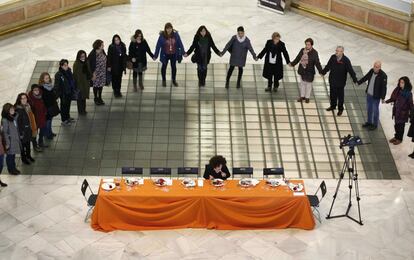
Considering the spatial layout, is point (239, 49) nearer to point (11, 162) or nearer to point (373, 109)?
point (373, 109)

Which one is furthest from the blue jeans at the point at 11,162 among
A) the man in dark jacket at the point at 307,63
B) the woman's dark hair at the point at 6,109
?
the man in dark jacket at the point at 307,63

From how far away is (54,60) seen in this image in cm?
1936

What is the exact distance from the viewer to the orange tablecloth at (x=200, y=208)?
1396 cm

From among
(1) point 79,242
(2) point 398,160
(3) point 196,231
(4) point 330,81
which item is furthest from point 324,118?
(1) point 79,242

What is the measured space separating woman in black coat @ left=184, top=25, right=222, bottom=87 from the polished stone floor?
0.63m

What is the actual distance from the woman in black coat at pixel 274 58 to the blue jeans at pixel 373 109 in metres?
1.88

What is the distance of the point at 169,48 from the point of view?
1780 cm

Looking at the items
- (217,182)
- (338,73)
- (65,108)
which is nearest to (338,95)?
(338,73)

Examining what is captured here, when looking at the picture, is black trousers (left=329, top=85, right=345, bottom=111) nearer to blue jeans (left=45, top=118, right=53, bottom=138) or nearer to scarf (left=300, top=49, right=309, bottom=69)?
scarf (left=300, top=49, right=309, bottom=69)

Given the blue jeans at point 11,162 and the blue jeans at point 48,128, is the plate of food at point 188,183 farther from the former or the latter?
the blue jeans at point 48,128

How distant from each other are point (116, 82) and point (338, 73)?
14.7 ft

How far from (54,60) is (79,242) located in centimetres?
656

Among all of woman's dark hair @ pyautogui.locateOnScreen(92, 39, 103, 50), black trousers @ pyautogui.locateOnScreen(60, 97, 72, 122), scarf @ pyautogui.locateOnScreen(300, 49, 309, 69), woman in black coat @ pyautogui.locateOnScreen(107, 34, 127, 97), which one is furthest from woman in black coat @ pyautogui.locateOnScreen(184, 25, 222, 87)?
black trousers @ pyautogui.locateOnScreen(60, 97, 72, 122)

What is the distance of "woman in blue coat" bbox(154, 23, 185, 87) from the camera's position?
1767 cm
